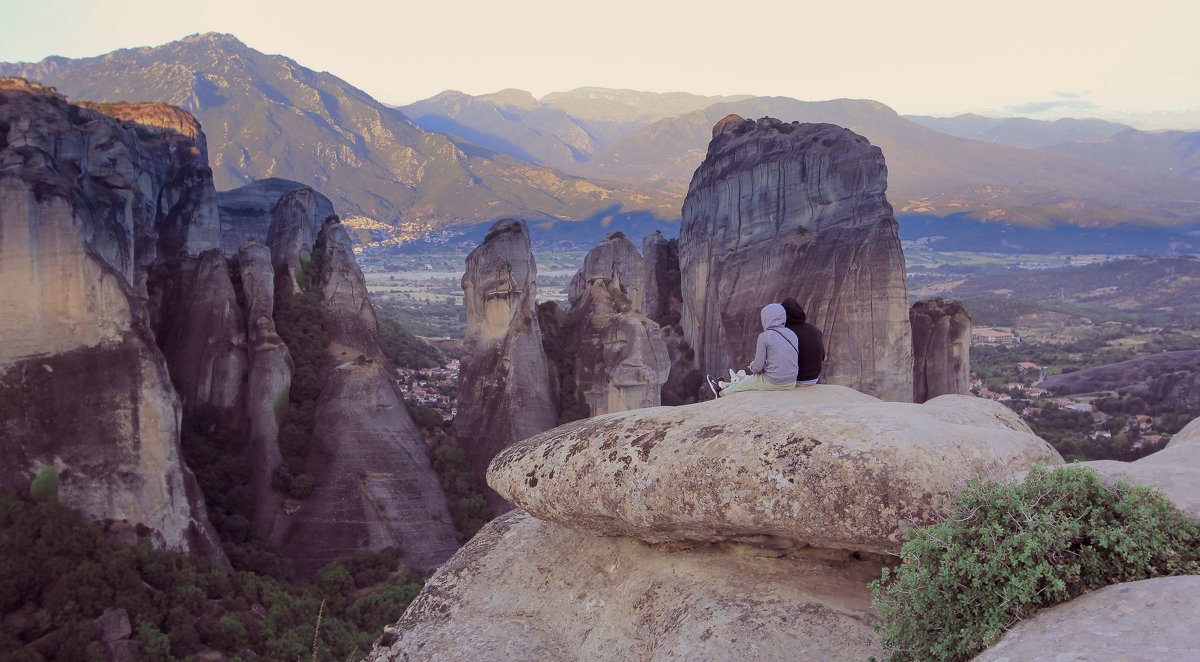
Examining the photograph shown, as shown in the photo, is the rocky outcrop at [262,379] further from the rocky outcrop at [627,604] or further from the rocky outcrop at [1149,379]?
the rocky outcrop at [1149,379]

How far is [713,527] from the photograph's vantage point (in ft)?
19.1

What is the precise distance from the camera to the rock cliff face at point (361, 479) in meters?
19.8

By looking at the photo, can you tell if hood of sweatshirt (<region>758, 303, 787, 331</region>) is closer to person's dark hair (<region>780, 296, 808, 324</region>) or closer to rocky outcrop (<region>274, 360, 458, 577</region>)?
person's dark hair (<region>780, 296, 808, 324</region>)

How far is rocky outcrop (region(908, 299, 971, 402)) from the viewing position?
27891mm

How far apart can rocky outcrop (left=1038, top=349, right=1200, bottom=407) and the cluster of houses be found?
3698 centimetres

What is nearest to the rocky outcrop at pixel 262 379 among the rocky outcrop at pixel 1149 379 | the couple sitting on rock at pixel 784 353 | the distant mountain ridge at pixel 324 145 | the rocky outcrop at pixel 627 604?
the rocky outcrop at pixel 627 604

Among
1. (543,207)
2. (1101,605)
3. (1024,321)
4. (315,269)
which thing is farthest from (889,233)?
(543,207)

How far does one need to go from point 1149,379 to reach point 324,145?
161791 millimetres

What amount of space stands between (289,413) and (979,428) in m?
20.4

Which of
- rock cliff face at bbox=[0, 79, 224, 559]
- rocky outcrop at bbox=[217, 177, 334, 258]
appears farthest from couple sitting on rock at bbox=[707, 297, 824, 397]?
rocky outcrop at bbox=[217, 177, 334, 258]

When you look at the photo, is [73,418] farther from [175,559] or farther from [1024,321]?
[1024,321]

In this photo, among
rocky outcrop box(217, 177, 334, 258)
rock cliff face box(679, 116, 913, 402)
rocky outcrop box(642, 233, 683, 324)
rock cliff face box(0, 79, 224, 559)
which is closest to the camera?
rock cliff face box(0, 79, 224, 559)

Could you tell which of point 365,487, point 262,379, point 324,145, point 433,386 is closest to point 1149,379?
point 433,386

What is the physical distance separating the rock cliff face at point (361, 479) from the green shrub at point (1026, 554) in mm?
17739
